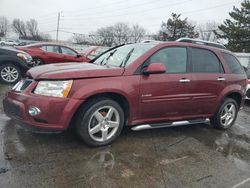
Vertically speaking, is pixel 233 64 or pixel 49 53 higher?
pixel 233 64

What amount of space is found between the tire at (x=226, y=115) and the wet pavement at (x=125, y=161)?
1.97 ft

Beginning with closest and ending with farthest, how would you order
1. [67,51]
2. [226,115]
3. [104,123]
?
1. [104,123]
2. [226,115]
3. [67,51]

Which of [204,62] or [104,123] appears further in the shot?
[204,62]

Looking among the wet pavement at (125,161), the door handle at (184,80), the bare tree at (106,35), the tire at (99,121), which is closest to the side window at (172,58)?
the door handle at (184,80)

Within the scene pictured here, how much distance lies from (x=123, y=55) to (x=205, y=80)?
1.57m

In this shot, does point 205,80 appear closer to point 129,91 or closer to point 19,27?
point 129,91

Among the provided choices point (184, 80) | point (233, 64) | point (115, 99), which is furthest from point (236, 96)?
point (115, 99)

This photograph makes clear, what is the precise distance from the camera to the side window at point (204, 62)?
15.7ft

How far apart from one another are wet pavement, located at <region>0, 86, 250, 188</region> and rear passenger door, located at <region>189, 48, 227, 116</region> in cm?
62

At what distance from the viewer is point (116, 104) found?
3.94 meters

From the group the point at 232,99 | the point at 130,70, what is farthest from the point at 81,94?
the point at 232,99

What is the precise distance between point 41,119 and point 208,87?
3002 millimetres

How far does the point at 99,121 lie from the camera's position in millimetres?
3871

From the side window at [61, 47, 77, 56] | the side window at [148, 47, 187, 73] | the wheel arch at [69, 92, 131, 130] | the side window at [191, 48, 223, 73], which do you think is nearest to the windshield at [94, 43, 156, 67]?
the side window at [148, 47, 187, 73]
